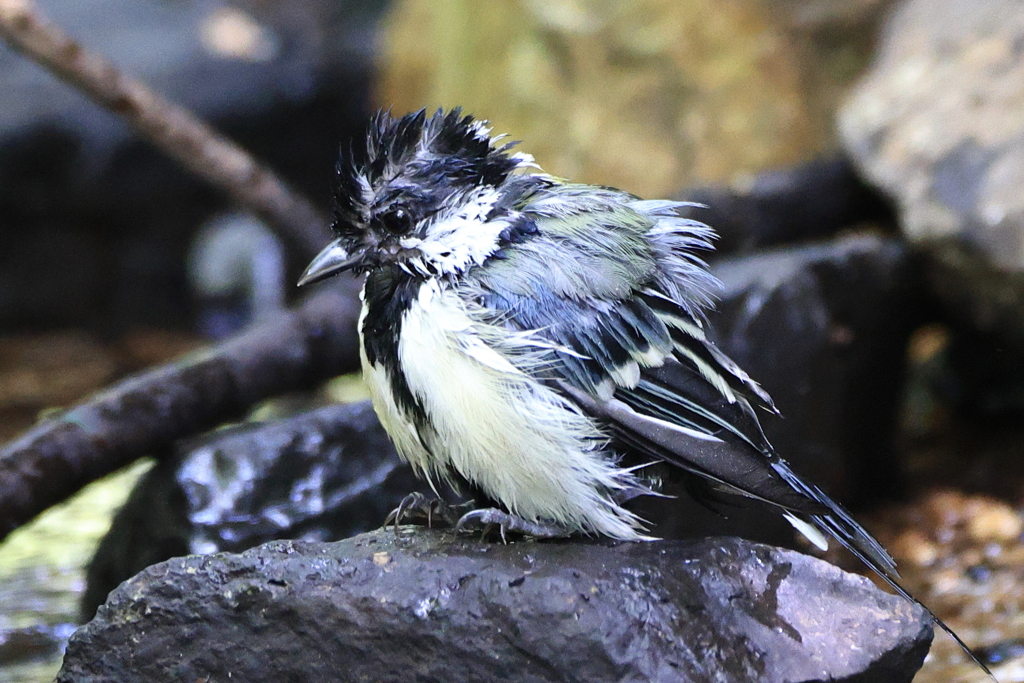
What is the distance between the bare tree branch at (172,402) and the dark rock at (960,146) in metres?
2.78

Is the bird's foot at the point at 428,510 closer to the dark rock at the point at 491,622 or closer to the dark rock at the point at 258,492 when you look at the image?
the dark rock at the point at 491,622

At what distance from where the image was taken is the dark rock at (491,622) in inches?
89.9

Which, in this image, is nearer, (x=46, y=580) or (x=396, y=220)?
(x=396, y=220)

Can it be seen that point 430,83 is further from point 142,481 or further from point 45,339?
point 142,481

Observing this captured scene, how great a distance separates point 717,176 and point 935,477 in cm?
240

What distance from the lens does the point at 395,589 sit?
2400mm

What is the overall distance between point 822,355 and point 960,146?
1.33m

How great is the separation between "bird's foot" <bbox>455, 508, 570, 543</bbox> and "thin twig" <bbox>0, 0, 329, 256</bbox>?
3.43 metres

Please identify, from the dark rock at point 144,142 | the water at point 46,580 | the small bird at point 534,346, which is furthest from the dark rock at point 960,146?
the dark rock at point 144,142

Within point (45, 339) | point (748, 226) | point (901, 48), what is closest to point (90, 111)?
point (45, 339)

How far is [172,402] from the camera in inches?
154

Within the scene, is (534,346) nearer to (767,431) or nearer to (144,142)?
(767,431)

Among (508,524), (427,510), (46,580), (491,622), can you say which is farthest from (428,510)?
(46,580)

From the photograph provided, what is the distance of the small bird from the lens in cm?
255
